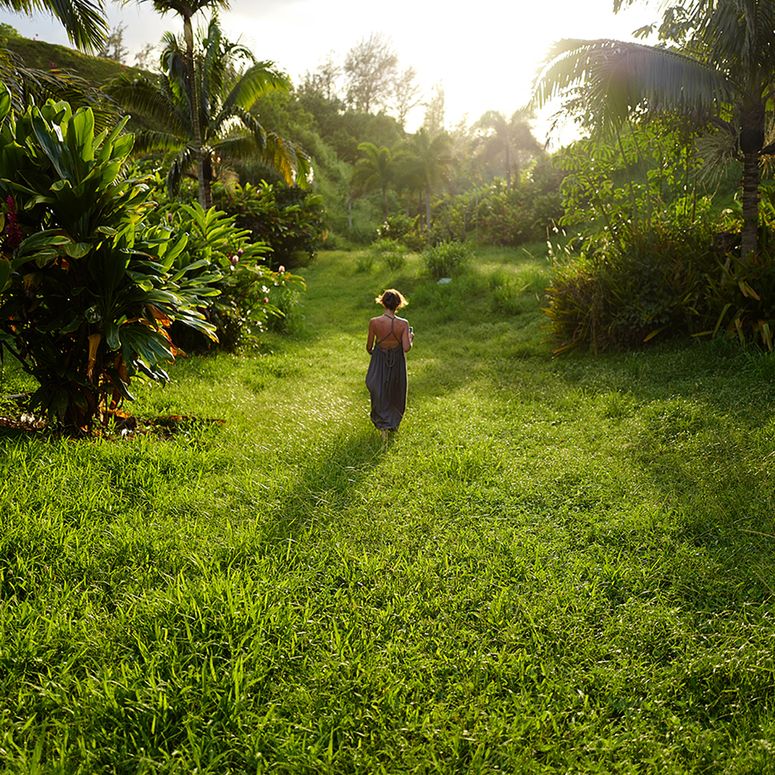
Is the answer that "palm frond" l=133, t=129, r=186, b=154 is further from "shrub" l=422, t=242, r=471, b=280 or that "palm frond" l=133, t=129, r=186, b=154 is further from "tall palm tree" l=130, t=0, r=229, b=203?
"shrub" l=422, t=242, r=471, b=280

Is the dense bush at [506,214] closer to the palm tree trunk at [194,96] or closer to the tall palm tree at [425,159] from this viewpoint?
the tall palm tree at [425,159]

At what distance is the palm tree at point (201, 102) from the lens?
12.1m

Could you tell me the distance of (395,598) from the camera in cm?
267

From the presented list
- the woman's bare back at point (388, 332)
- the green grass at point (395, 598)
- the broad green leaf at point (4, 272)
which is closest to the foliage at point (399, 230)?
the woman's bare back at point (388, 332)

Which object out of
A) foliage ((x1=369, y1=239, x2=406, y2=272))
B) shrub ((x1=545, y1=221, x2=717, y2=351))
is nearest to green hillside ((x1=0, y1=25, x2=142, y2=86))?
foliage ((x1=369, y1=239, x2=406, y2=272))

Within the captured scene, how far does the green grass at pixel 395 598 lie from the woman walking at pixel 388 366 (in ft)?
1.00

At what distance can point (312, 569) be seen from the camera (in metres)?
2.88

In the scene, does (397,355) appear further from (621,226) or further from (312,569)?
(621,226)

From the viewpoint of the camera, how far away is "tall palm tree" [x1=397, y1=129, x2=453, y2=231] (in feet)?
96.5

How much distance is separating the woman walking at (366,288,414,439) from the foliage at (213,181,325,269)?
45.3 ft

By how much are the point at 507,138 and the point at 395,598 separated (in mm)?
38245

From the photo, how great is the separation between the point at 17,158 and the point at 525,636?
4408mm

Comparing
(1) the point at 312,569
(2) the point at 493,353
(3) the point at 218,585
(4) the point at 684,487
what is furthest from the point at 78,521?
(2) the point at 493,353

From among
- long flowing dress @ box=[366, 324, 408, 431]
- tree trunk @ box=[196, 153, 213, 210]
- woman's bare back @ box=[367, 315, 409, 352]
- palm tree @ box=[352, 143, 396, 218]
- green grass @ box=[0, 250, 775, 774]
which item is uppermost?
palm tree @ box=[352, 143, 396, 218]
